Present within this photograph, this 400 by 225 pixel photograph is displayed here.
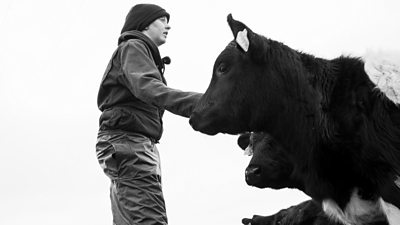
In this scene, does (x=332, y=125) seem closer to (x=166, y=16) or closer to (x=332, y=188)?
(x=332, y=188)

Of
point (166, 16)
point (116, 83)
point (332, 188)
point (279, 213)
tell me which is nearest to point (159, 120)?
point (116, 83)

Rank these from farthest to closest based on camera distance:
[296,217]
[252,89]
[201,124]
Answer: [296,217]
[252,89]
[201,124]

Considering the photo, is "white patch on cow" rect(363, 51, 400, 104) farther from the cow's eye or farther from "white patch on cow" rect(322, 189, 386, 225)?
the cow's eye

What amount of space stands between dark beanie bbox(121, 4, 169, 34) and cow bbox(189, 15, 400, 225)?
41.3 inches

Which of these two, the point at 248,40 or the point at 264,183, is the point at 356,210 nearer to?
the point at 248,40

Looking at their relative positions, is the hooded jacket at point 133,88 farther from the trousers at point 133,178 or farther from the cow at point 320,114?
the cow at point 320,114

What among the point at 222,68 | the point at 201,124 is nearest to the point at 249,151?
the point at 222,68

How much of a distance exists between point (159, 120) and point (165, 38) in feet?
2.99

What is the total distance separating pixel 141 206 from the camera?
28.5ft

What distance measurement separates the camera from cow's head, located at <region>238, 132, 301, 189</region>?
35.0ft

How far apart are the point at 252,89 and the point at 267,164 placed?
2184mm

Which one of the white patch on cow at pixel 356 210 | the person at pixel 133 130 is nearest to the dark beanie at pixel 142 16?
the person at pixel 133 130

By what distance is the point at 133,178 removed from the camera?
28.7 feet

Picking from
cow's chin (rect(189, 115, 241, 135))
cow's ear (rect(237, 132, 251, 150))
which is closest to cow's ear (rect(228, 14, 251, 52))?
cow's chin (rect(189, 115, 241, 135))
